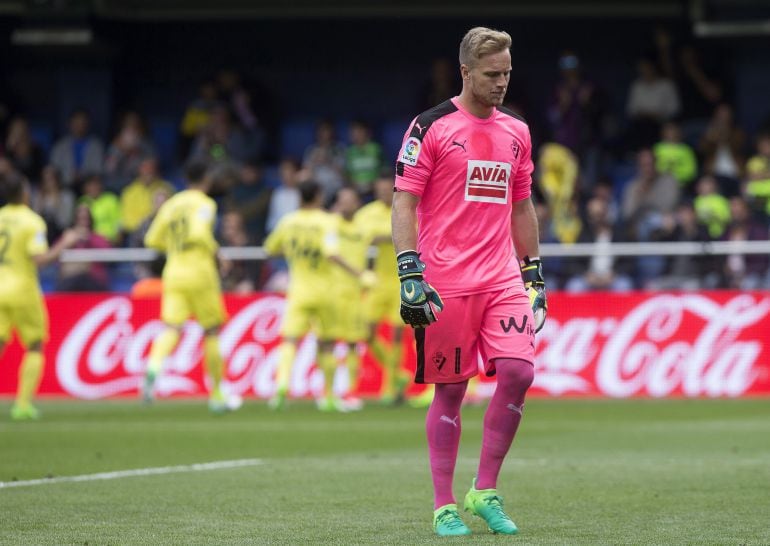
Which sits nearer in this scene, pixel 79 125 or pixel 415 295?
Result: pixel 415 295

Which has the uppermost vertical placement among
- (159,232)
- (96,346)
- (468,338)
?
(159,232)

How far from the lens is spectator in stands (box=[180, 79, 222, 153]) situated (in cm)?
2373

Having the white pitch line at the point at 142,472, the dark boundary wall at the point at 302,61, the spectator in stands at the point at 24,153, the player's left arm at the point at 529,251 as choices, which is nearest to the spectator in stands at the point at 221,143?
the dark boundary wall at the point at 302,61

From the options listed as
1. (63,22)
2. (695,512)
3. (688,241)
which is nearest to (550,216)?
(688,241)

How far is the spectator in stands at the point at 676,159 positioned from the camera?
21.5m

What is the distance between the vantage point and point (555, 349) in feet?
60.6

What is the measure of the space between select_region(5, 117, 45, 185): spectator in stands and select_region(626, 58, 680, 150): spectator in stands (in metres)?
9.25

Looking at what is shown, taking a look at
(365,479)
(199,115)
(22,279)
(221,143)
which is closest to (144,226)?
(221,143)

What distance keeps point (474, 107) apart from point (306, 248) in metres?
9.93

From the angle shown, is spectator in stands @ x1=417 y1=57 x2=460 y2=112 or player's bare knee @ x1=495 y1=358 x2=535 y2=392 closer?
player's bare knee @ x1=495 y1=358 x2=535 y2=392

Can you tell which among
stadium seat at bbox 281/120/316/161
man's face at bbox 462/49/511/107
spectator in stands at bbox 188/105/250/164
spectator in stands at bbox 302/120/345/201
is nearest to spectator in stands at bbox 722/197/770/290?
spectator in stands at bbox 302/120/345/201

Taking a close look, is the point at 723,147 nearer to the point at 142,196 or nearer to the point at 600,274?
the point at 600,274

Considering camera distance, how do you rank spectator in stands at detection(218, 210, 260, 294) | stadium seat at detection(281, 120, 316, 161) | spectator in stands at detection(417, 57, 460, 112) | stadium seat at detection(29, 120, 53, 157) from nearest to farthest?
1. spectator in stands at detection(218, 210, 260, 294)
2. spectator in stands at detection(417, 57, 460, 112)
3. stadium seat at detection(281, 120, 316, 161)
4. stadium seat at detection(29, 120, 53, 157)

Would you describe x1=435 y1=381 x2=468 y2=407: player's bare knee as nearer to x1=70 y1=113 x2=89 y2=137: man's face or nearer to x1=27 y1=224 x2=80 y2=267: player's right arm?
x1=27 y1=224 x2=80 y2=267: player's right arm
